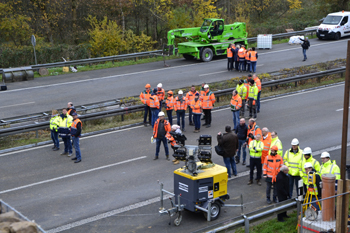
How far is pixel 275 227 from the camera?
10.0m

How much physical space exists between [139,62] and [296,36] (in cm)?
1347

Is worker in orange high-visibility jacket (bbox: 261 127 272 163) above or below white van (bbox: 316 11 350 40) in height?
below

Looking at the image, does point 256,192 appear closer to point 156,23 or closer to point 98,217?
point 98,217

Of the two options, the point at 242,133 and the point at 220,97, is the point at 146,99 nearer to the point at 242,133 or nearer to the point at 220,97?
the point at 242,133

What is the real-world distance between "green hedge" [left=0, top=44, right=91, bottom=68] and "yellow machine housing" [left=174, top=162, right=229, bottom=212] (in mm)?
22673

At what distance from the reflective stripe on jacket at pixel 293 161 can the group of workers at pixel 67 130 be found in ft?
22.8

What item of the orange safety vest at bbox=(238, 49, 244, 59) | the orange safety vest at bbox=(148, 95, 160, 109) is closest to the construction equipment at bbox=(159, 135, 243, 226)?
the orange safety vest at bbox=(148, 95, 160, 109)

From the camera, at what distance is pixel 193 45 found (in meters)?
28.6

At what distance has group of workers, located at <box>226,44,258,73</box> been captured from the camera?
24928 mm

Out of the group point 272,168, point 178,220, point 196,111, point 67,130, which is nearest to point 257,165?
point 272,168

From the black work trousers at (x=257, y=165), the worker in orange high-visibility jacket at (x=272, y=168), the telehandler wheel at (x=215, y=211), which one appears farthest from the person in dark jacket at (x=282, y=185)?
the black work trousers at (x=257, y=165)

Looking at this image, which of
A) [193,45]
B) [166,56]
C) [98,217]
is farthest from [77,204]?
[166,56]

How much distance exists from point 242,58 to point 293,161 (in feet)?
49.8

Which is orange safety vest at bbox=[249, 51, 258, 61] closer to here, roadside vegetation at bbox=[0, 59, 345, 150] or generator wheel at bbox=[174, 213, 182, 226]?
roadside vegetation at bbox=[0, 59, 345, 150]
